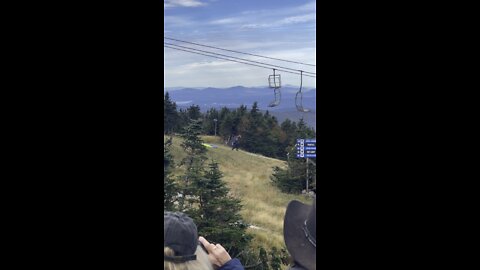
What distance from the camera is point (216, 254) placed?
1703 millimetres

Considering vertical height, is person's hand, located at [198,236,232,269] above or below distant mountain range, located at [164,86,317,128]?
below

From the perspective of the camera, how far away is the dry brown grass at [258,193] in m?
1.77

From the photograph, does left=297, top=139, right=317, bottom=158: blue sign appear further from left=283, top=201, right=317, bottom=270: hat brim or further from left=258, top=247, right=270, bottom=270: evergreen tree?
left=258, top=247, right=270, bottom=270: evergreen tree

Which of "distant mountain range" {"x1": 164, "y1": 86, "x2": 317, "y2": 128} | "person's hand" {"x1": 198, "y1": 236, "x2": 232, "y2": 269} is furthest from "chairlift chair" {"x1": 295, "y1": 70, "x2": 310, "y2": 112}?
"person's hand" {"x1": 198, "y1": 236, "x2": 232, "y2": 269}

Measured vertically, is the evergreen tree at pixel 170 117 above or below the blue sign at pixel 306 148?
Answer: above

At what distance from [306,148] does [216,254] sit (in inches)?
21.0

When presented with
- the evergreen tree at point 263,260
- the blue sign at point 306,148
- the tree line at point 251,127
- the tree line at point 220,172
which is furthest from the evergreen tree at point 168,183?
the blue sign at point 306,148

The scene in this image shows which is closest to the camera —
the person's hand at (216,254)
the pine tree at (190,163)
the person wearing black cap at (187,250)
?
the person wearing black cap at (187,250)

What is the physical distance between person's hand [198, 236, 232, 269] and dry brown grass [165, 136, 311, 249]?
130 mm

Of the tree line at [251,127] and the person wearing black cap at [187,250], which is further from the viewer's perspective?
the tree line at [251,127]

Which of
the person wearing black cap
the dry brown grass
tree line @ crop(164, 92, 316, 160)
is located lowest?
the person wearing black cap

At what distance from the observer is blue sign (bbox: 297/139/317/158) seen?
1.76 meters

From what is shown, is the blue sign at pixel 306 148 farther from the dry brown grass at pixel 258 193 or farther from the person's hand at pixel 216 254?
the person's hand at pixel 216 254

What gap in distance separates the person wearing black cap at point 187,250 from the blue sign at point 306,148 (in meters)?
0.48
